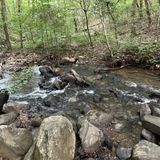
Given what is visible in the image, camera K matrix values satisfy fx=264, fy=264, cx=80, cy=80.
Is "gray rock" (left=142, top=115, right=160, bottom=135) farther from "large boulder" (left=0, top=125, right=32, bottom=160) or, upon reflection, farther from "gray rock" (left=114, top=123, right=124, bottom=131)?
"large boulder" (left=0, top=125, right=32, bottom=160)

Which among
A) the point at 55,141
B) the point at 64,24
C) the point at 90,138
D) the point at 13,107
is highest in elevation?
the point at 64,24

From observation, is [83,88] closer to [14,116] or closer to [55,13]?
[14,116]

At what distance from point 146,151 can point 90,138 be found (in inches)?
47.3

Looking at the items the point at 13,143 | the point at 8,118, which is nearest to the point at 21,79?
the point at 8,118

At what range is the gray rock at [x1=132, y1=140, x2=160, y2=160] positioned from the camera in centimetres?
511

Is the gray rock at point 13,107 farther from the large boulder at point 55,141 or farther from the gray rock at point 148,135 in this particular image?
the gray rock at point 148,135

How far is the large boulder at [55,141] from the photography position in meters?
4.88

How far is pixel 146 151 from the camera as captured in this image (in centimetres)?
524

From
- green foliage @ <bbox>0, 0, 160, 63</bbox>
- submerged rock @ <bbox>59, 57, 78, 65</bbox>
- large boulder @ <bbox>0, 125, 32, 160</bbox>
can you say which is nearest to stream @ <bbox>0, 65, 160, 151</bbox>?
large boulder @ <bbox>0, 125, 32, 160</bbox>

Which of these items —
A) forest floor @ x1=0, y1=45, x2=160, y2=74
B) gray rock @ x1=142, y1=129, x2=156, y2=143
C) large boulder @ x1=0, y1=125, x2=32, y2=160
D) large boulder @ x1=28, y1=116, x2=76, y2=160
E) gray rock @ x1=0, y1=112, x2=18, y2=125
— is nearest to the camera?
large boulder @ x1=28, y1=116, x2=76, y2=160

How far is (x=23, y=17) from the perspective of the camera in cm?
1585

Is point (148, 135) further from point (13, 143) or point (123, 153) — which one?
point (13, 143)

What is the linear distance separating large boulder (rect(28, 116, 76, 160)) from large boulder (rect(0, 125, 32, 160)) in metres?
0.52

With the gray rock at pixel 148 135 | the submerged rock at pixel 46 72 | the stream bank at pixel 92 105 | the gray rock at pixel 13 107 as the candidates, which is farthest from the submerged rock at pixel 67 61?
the gray rock at pixel 148 135
